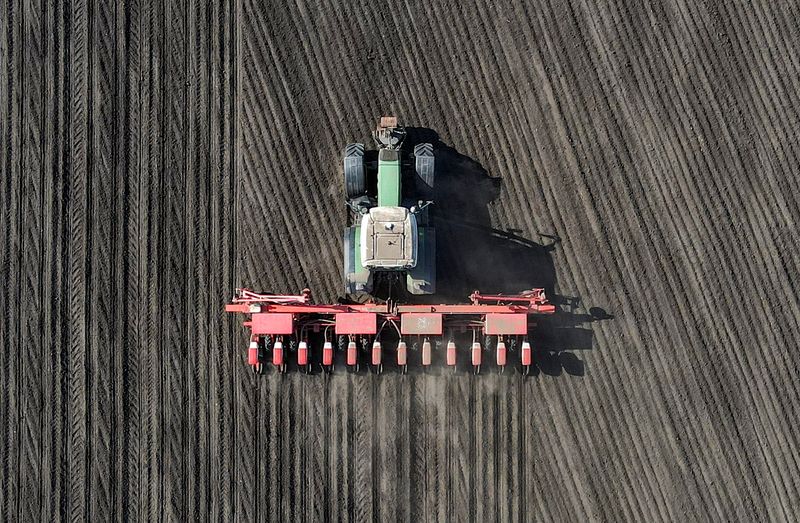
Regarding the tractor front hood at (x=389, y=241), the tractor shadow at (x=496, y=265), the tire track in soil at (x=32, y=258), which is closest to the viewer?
the tractor front hood at (x=389, y=241)

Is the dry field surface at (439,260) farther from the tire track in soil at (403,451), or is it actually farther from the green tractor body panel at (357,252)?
the green tractor body panel at (357,252)

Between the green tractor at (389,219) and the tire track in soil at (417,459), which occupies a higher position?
the green tractor at (389,219)

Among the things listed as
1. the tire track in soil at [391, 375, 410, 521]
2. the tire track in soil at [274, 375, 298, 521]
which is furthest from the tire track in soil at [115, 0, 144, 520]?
the tire track in soil at [391, 375, 410, 521]

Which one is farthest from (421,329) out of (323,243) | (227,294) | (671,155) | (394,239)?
(671,155)

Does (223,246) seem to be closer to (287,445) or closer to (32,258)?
(32,258)

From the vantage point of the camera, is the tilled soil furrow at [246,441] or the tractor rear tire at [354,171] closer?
the tractor rear tire at [354,171]

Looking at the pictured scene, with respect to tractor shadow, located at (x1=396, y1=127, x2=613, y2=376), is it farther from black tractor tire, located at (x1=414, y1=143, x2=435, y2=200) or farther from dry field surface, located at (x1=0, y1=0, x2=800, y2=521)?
black tractor tire, located at (x1=414, y1=143, x2=435, y2=200)

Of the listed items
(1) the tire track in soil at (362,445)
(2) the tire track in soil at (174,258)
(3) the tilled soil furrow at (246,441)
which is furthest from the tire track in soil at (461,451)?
(2) the tire track in soil at (174,258)
